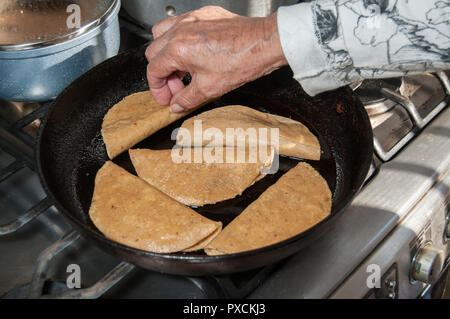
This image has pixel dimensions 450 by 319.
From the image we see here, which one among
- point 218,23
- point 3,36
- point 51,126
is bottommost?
point 51,126

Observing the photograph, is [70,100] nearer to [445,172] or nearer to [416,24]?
[416,24]

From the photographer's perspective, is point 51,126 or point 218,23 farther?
point 51,126

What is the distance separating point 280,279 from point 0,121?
33.2 inches

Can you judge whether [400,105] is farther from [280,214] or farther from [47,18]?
[47,18]

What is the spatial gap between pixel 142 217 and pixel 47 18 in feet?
1.99

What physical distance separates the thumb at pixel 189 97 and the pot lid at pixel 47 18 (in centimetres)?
29

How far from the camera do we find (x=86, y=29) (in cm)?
113

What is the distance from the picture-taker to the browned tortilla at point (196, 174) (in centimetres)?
111

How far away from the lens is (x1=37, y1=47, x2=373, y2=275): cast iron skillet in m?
1.02

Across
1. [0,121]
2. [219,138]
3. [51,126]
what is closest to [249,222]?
[219,138]

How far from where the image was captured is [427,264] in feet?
3.20

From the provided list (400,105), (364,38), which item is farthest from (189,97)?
(400,105)

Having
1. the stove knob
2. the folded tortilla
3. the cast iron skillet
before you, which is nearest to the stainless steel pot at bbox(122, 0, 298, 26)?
the cast iron skillet

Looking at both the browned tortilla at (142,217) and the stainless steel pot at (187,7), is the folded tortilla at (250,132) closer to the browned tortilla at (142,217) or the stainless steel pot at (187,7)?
the browned tortilla at (142,217)
